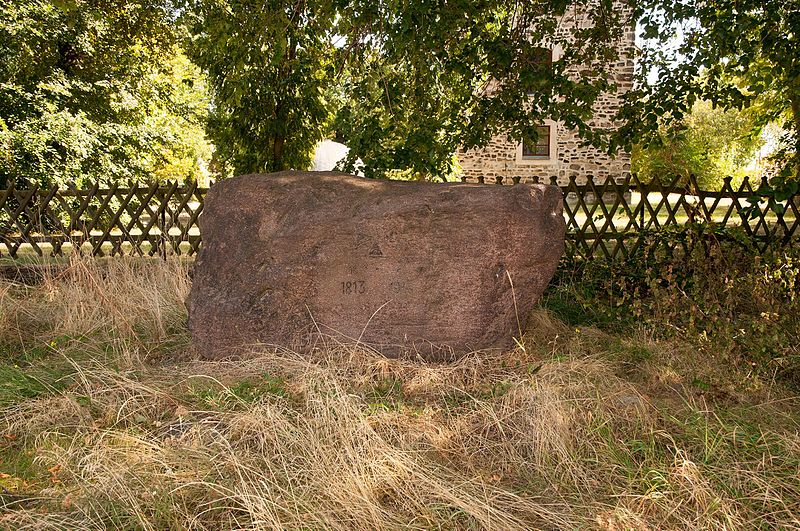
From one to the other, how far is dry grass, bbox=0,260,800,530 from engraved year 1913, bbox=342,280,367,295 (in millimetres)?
418

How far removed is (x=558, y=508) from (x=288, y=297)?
2441 mm

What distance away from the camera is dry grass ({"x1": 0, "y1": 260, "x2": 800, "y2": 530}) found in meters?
2.73

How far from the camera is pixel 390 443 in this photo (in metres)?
3.32

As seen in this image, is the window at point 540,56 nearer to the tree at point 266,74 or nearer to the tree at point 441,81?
the tree at point 441,81

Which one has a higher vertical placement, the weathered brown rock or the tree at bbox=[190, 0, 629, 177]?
the tree at bbox=[190, 0, 629, 177]

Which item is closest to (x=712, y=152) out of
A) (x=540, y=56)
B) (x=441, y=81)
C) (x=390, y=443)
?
(x=540, y=56)

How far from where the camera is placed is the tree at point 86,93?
1155 cm

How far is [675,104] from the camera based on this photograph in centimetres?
572

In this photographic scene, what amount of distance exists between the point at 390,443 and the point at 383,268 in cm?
149

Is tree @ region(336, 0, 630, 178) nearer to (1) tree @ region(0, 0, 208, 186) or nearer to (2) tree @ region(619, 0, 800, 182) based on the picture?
(2) tree @ region(619, 0, 800, 182)

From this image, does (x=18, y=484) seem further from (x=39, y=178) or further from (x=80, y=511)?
(x=39, y=178)

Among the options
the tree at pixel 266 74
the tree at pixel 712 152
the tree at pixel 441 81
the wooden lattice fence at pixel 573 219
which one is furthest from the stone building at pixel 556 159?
the tree at pixel 441 81

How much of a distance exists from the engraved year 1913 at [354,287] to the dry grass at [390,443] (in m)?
0.42

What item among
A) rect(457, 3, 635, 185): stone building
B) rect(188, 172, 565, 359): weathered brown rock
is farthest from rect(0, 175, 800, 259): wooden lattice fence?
rect(457, 3, 635, 185): stone building
